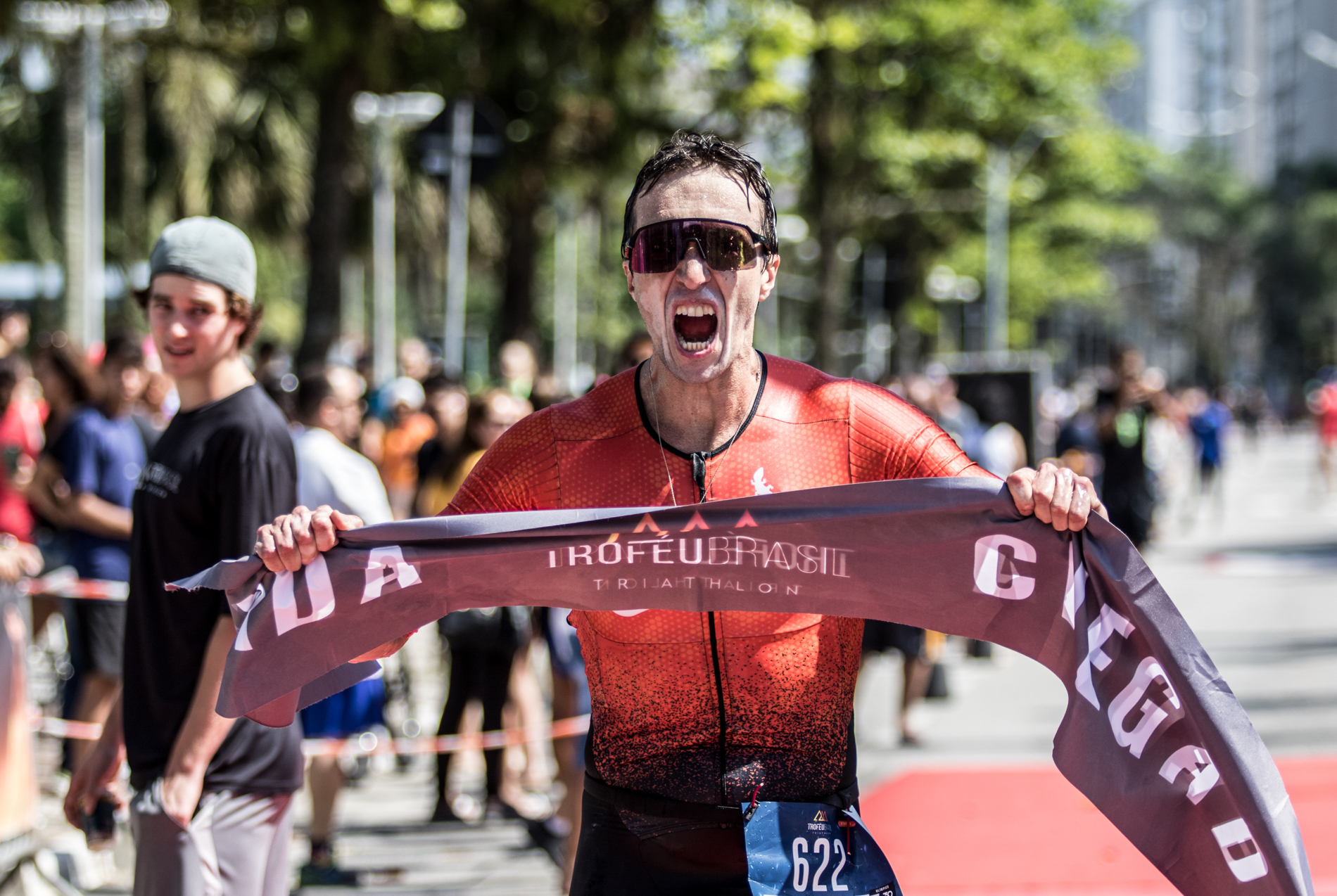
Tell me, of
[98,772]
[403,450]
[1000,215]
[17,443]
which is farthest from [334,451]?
[1000,215]

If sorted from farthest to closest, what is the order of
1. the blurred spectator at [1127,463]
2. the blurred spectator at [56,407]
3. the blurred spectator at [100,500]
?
the blurred spectator at [1127,463]
the blurred spectator at [56,407]
the blurred spectator at [100,500]

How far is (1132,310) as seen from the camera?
11388cm

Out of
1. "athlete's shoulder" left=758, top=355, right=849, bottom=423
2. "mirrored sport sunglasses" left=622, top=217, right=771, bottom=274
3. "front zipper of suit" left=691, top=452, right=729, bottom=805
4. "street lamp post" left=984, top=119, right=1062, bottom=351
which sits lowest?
"front zipper of suit" left=691, top=452, right=729, bottom=805

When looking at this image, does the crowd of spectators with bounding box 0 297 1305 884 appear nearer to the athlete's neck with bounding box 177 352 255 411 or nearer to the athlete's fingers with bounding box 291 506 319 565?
the athlete's neck with bounding box 177 352 255 411

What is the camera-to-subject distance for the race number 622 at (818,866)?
93.7 inches

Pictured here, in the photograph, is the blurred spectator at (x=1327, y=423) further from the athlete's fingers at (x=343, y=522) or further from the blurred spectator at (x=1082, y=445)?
the athlete's fingers at (x=343, y=522)

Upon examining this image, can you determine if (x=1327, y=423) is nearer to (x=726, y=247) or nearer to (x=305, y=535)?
(x=726, y=247)

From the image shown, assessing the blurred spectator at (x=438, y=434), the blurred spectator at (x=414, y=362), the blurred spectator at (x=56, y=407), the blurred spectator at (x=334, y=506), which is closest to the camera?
the blurred spectator at (x=334, y=506)

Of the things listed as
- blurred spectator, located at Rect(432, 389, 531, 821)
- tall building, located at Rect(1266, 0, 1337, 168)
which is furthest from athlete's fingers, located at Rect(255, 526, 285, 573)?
tall building, located at Rect(1266, 0, 1337, 168)

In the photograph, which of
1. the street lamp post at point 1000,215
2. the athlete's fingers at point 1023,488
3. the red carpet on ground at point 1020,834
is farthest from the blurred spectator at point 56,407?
the street lamp post at point 1000,215

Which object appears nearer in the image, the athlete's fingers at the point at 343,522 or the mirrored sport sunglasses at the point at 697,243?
the mirrored sport sunglasses at the point at 697,243

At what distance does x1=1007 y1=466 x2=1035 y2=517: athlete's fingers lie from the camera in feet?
7.77

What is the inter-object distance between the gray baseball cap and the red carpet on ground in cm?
348

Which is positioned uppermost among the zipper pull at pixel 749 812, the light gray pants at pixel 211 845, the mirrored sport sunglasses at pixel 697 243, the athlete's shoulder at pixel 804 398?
the mirrored sport sunglasses at pixel 697 243
